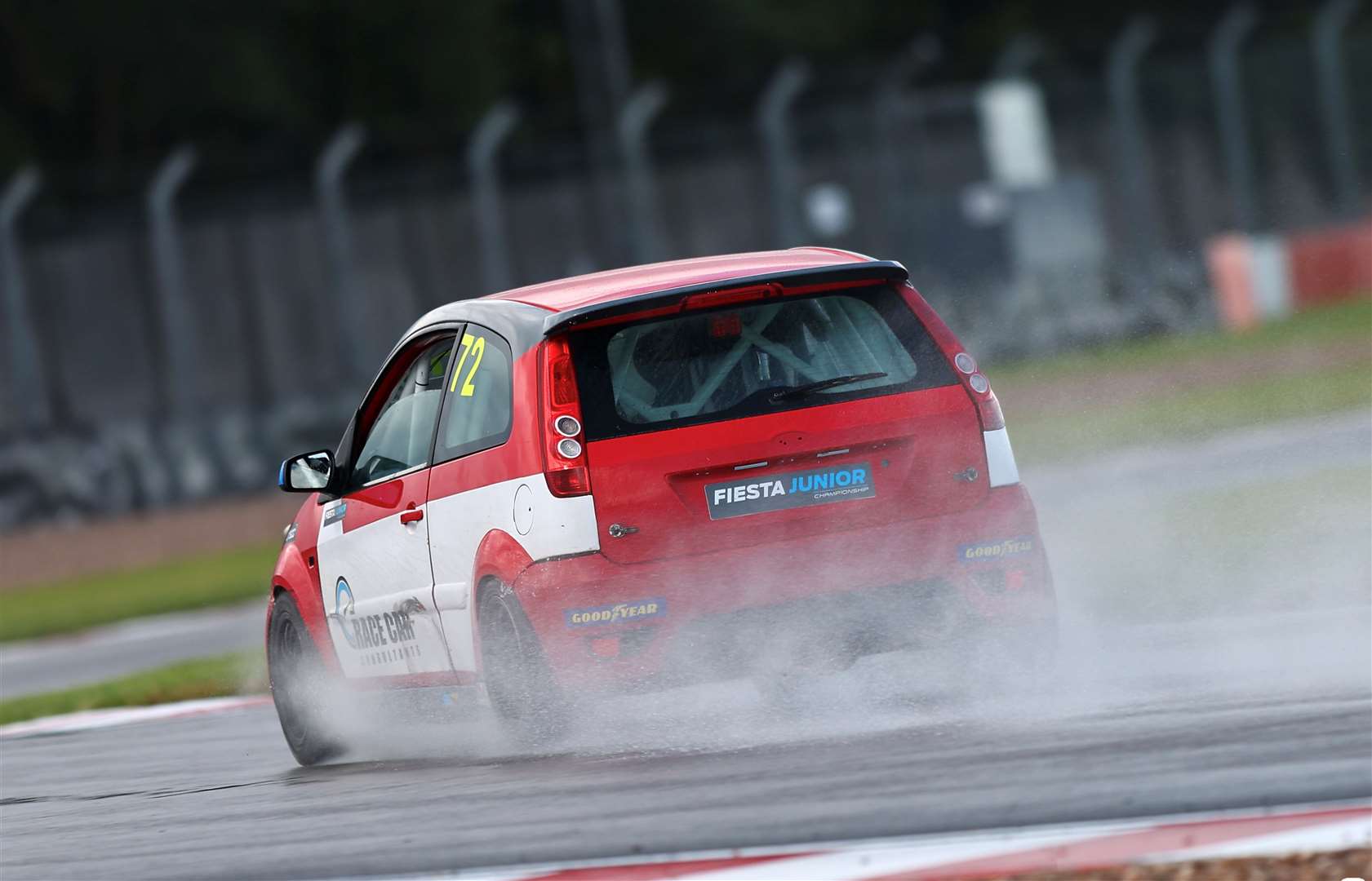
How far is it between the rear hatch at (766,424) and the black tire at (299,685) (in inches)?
86.8

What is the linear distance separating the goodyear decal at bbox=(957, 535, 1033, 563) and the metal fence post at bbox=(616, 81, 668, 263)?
839 inches

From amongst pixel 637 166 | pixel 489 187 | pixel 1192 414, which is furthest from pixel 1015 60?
pixel 1192 414

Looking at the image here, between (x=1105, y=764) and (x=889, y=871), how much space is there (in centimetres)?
109

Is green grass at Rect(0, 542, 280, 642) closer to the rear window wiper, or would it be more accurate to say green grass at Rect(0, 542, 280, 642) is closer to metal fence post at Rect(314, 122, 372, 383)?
metal fence post at Rect(314, 122, 372, 383)

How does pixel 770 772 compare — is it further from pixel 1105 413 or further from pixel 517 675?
pixel 1105 413

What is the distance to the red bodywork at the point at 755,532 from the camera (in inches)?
281

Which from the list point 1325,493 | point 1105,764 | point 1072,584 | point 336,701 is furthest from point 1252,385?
point 1105,764

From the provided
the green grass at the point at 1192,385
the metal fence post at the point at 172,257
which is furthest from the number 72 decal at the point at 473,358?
the metal fence post at the point at 172,257

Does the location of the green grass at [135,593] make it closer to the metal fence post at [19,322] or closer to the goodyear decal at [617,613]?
the metal fence post at [19,322]

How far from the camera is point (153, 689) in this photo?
41.8 feet

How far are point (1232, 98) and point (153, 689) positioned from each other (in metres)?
24.9

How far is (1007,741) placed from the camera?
263 inches

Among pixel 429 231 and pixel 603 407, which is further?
pixel 429 231

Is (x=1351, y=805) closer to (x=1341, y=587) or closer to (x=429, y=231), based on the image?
(x=1341, y=587)
